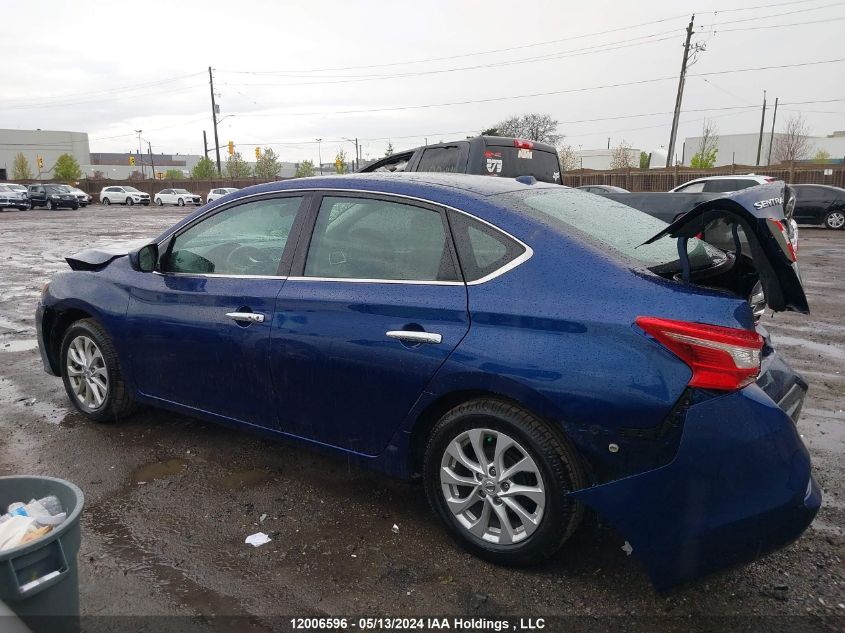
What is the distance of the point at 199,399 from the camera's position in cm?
394

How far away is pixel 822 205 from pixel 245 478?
21.6m

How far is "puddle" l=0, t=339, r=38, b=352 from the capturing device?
6.85 m

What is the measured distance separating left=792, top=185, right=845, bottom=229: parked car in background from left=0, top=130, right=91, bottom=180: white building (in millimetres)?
96445

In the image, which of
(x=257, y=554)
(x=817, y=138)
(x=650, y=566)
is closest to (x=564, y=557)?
(x=650, y=566)

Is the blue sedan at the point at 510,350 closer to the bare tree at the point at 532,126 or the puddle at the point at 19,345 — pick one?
the puddle at the point at 19,345

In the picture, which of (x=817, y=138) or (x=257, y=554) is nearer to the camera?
(x=257, y=554)

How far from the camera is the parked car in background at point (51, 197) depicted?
42000 mm

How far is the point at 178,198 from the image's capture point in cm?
4981

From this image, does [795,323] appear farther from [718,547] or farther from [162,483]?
[162,483]

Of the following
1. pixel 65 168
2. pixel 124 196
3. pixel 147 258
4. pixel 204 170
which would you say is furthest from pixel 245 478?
pixel 65 168

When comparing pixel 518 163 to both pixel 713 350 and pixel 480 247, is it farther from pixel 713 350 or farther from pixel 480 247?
pixel 713 350

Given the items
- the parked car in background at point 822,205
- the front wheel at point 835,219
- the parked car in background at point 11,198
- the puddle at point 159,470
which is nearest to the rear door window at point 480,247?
the puddle at point 159,470

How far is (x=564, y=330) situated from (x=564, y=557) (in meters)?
1.10

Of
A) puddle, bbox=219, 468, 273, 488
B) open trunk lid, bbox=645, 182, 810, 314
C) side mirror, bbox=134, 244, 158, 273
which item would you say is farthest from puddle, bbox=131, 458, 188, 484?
open trunk lid, bbox=645, 182, 810, 314
